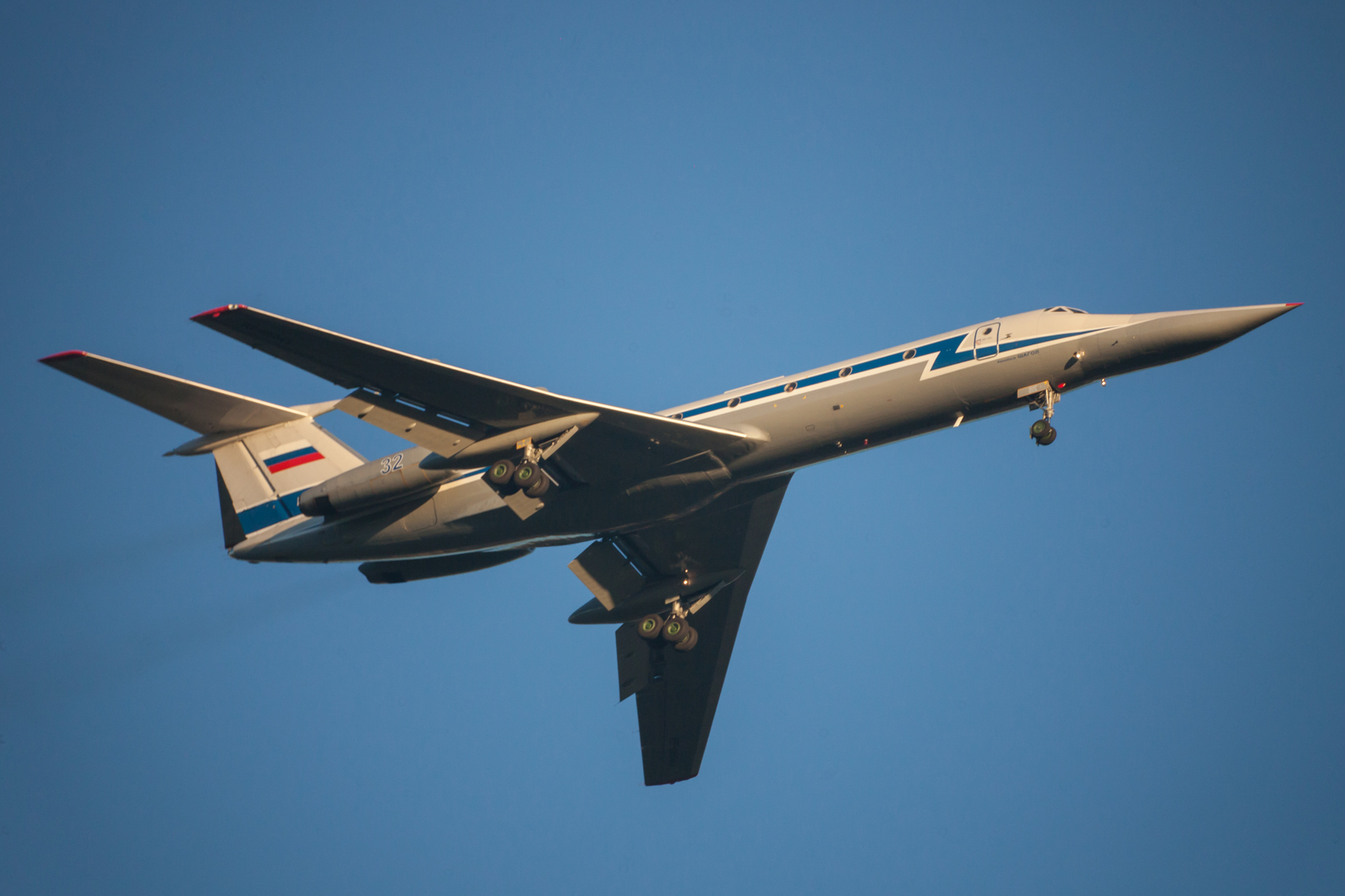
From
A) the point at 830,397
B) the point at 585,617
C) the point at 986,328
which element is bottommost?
the point at 585,617

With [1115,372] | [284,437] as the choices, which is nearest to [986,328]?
[1115,372]

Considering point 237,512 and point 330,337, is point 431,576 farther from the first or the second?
point 330,337

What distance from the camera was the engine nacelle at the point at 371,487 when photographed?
71.5 feet

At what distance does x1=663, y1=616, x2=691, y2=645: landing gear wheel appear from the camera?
2433cm

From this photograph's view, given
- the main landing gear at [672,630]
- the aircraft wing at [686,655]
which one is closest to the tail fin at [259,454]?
the aircraft wing at [686,655]

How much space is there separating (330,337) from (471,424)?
319 cm

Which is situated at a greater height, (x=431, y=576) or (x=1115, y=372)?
(x=1115, y=372)

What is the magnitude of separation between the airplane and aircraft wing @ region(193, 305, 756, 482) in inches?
1.4

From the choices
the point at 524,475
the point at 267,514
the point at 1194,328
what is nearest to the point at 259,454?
the point at 267,514

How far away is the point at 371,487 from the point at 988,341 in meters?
12.3

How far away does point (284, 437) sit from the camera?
24.7 meters

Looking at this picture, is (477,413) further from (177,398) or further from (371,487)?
(177,398)

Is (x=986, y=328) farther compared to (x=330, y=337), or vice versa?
(x=986, y=328)

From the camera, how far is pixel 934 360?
2069 centimetres
